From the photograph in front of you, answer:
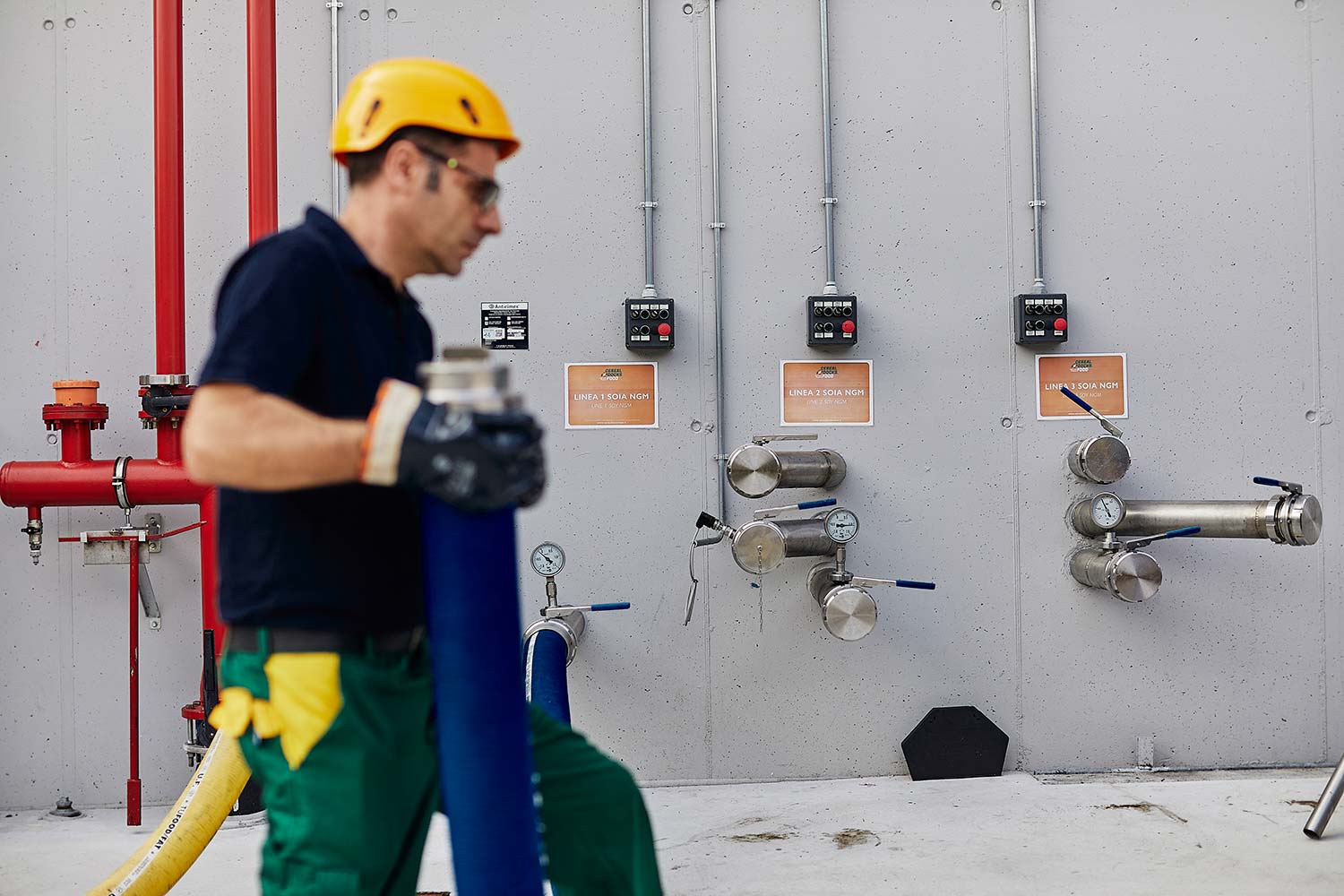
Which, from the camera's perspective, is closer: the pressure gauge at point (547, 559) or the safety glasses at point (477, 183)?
the safety glasses at point (477, 183)

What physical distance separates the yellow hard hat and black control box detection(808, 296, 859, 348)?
2016 millimetres

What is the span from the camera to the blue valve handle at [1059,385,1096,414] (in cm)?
317

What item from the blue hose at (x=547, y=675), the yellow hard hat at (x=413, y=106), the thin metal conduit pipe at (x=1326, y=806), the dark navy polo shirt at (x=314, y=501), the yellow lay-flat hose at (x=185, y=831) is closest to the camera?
the dark navy polo shirt at (x=314, y=501)

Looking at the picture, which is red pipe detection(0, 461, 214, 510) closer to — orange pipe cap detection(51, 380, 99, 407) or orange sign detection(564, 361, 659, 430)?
orange pipe cap detection(51, 380, 99, 407)

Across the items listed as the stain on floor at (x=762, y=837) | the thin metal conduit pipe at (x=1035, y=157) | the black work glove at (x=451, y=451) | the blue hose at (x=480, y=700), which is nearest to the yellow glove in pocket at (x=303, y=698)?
the blue hose at (x=480, y=700)

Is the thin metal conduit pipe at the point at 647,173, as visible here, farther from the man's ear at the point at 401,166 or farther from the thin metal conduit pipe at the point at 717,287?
the man's ear at the point at 401,166

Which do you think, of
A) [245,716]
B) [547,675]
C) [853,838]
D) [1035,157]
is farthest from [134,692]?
[1035,157]

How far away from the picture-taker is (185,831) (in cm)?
215

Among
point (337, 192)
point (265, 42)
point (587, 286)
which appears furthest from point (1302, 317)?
point (265, 42)

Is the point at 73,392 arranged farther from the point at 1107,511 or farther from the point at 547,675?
the point at 1107,511

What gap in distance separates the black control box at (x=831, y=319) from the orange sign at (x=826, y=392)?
11 cm

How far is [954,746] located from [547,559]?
131 cm

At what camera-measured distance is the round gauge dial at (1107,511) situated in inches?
124

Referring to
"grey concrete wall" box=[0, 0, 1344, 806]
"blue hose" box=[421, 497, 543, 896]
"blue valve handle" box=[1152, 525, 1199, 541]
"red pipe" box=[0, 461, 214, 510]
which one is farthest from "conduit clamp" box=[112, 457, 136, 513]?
"blue valve handle" box=[1152, 525, 1199, 541]
